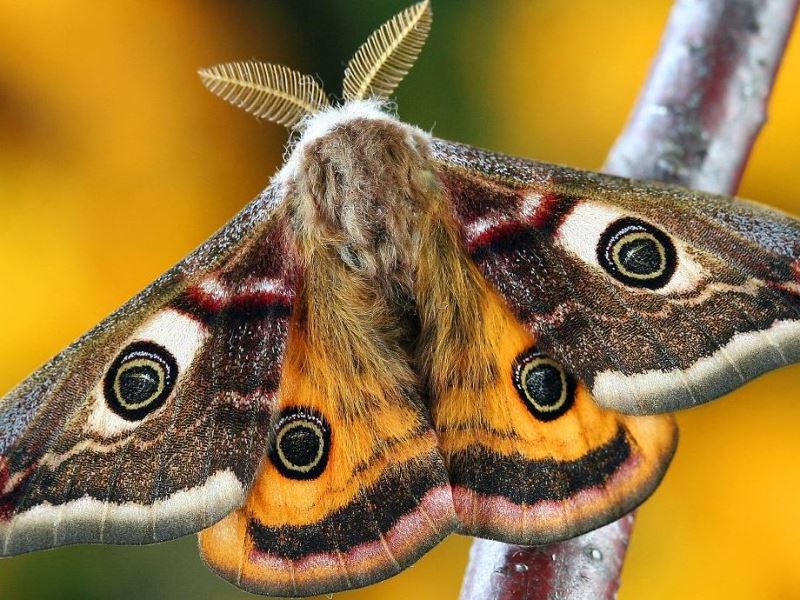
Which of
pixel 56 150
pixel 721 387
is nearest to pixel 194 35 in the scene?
pixel 56 150

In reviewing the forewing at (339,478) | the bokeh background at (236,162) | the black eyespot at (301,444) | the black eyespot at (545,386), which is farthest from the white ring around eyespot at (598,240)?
the bokeh background at (236,162)

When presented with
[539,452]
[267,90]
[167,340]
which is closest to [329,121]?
[267,90]

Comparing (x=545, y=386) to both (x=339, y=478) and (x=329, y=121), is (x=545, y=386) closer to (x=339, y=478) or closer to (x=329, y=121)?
(x=339, y=478)

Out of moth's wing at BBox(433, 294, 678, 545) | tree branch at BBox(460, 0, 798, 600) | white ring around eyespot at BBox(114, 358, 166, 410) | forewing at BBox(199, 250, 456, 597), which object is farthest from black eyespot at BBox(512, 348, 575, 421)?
tree branch at BBox(460, 0, 798, 600)

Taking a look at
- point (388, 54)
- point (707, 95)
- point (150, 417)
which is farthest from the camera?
point (707, 95)

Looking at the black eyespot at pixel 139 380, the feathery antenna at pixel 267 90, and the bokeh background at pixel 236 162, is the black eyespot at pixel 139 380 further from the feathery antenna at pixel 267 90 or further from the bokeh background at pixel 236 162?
the bokeh background at pixel 236 162

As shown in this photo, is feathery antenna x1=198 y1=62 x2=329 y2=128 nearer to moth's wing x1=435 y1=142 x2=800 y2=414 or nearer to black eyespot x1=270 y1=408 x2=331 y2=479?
moth's wing x1=435 y1=142 x2=800 y2=414
